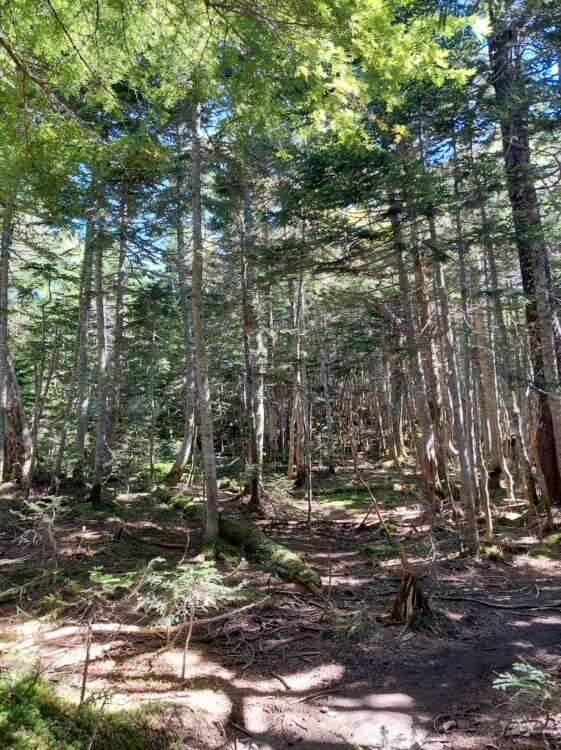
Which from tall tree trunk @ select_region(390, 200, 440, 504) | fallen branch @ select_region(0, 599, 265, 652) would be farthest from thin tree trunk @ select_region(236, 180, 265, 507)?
fallen branch @ select_region(0, 599, 265, 652)

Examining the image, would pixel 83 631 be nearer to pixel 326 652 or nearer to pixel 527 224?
pixel 326 652

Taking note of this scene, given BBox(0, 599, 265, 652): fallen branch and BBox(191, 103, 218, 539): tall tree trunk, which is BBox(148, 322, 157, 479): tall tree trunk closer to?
BBox(191, 103, 218, 539): tall tree trunk

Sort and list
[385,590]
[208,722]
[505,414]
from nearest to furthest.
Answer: [208,722], [385,590], [505,414]

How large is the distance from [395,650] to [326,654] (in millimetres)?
814

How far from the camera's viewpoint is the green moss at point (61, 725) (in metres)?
2.57

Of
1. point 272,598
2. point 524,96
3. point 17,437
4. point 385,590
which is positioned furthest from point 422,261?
point 17,437

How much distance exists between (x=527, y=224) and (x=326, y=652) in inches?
334

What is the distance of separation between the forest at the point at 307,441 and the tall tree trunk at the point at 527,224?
7cm

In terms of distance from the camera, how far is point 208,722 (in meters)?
3.44

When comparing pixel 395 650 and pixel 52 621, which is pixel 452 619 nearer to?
pixel 395 650

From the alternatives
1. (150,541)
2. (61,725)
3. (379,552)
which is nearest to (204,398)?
(150,541)

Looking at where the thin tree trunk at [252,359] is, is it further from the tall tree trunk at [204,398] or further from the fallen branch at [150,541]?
the fallen branch at [150,541]

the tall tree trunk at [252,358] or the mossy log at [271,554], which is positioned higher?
the tall tree trunk at [252,358]

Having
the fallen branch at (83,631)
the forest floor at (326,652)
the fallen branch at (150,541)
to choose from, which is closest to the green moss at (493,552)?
the forest floor at (326,652)
